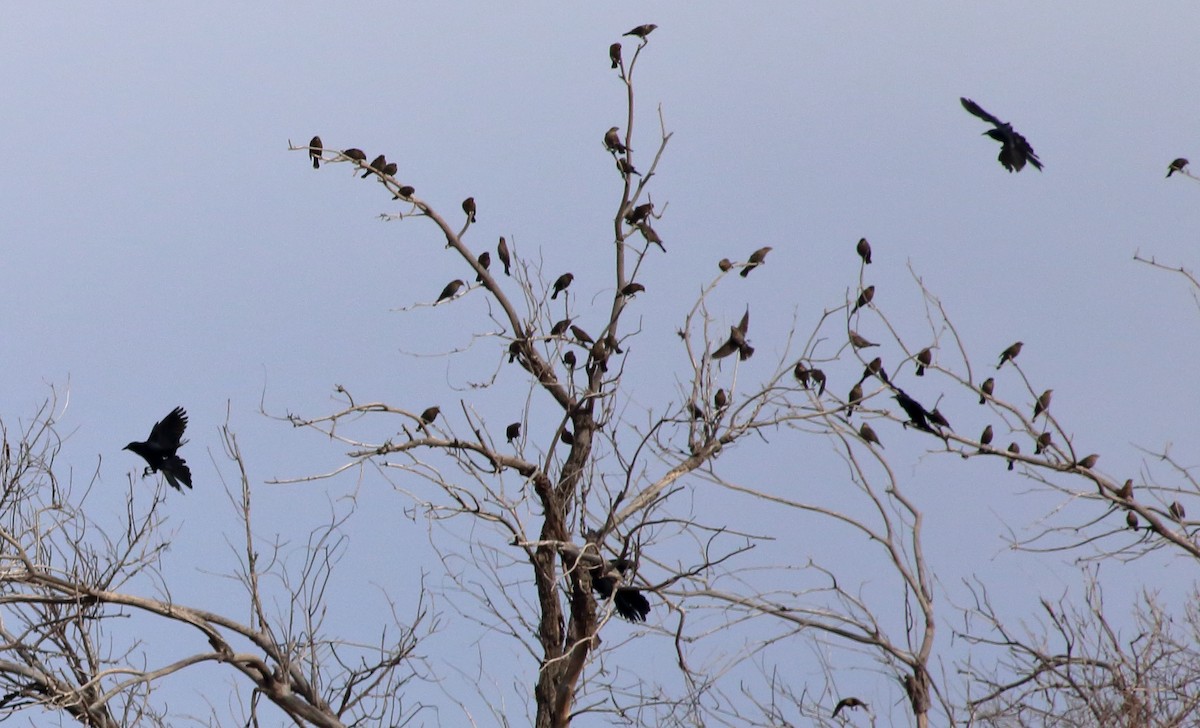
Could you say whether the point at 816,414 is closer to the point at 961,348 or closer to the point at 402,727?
the point at 961,348

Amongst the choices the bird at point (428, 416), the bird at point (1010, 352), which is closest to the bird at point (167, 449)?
the bird at point (428, 416)

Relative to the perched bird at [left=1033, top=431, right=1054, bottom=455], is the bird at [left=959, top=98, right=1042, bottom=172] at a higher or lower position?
higher

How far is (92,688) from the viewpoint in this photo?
7562 millimetres

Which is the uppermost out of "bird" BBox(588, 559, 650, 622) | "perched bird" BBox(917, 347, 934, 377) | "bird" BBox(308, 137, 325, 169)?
"bird" BBox(308, 137, 325, 169)

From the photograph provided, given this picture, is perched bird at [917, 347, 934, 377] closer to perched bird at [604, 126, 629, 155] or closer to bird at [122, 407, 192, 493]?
perched bird at [604, 126, 629, 155]

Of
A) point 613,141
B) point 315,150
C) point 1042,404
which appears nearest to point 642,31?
point 613,141

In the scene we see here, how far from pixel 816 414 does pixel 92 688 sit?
4.24 metres

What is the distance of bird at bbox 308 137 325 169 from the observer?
25.0 feet

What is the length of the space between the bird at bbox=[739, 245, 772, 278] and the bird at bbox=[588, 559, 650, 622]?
1759mm

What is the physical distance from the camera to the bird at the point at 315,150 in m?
7.63

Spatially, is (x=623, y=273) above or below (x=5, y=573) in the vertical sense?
above

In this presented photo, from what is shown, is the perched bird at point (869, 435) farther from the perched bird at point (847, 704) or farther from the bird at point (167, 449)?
the bird at point (167, 449)

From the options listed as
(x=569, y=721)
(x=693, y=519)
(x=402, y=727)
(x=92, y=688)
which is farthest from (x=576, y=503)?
(x=92, y=688)

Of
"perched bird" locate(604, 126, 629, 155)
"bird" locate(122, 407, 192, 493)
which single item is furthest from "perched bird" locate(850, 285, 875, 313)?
"bird" locate(122, 407, 192, 493)
